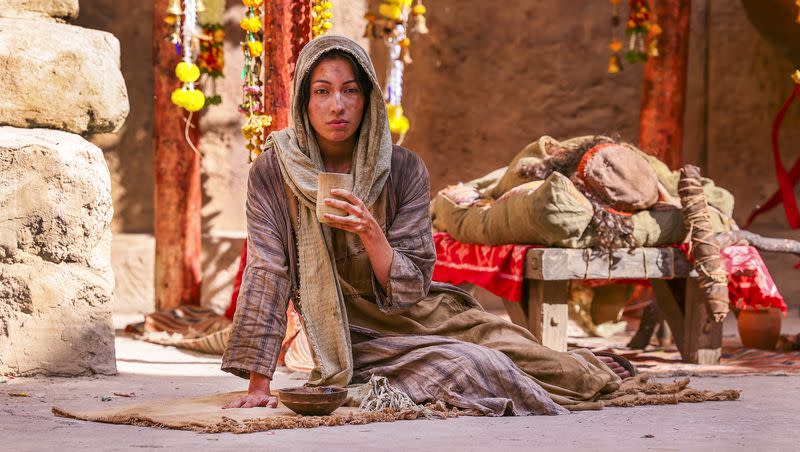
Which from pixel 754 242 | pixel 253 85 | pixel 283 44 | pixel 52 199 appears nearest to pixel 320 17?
pixel 283 44

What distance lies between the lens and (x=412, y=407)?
3939mm

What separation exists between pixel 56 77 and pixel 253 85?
128 centimetres

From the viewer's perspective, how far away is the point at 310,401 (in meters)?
3.74

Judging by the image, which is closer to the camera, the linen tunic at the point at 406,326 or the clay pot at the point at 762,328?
the linen tunic at the point at 406,326

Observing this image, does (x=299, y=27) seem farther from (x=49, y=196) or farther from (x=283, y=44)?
(x=49, y=196)

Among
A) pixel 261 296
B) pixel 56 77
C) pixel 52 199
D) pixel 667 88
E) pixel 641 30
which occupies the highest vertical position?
pixel 641 30

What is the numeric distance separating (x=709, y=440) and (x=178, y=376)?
286 cm

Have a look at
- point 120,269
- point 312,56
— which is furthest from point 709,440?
point 120,269

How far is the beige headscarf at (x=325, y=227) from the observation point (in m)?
4.12

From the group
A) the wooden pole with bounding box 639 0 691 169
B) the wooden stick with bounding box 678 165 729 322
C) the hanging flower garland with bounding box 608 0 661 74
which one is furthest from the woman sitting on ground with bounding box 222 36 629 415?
the wooden pole with bounding box 639 0 691 169

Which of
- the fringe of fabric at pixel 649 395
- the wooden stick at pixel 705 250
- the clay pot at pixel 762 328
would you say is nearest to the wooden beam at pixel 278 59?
the wooden stick at pixel 705 250

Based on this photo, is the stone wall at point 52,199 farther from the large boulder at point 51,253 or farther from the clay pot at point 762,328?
the clay pot at point 762,328

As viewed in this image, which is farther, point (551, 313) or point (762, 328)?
point (762, 328)

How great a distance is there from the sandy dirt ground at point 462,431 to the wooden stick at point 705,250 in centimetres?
108
